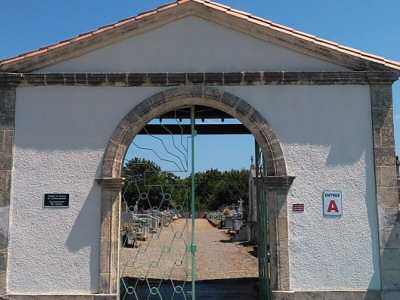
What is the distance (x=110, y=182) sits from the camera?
804 centimetres

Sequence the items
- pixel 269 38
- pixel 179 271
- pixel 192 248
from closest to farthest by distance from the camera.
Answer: pixel 192 248 → pixel 269 38 → pixel 179 271

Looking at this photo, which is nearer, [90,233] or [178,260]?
[90,233]

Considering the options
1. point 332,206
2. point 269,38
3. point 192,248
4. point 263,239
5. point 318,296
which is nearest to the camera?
point 318,296

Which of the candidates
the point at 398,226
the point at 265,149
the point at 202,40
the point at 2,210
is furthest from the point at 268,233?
the point at 2,210

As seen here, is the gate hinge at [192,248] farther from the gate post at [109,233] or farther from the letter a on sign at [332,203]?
the letter a on sign at [332,203]

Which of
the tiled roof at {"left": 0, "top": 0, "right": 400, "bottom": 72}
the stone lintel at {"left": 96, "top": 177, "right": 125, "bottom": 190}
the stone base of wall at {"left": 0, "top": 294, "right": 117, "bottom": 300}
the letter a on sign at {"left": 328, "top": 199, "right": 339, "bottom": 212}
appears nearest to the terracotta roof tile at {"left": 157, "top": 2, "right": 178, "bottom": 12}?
the tiled roof at {"left": 0, "top": 0, "right": 400, "bottom": 72}

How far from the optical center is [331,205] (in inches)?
319

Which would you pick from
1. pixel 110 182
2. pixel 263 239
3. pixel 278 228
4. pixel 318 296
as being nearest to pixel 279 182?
pixel 278 228

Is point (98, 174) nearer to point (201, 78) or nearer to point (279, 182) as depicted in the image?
point (201, 78)

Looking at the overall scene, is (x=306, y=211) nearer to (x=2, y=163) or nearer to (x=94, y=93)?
(x=94, y=93)

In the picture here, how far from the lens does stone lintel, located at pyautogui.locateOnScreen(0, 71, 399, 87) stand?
827 centimetres

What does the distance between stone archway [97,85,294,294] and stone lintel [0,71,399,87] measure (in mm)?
189

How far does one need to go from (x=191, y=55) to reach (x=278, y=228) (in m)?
3.34

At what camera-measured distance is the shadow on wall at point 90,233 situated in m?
7.95
